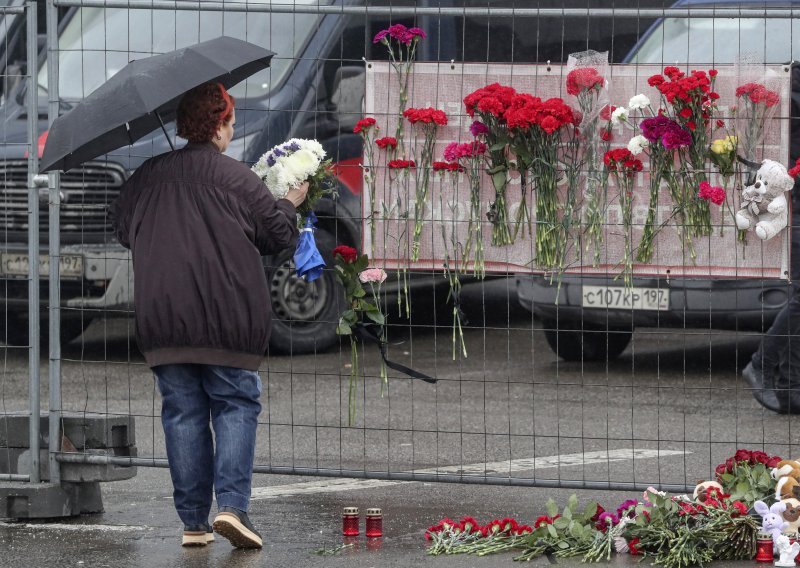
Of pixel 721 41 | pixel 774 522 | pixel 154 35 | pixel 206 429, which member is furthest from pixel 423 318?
pixel 154 35

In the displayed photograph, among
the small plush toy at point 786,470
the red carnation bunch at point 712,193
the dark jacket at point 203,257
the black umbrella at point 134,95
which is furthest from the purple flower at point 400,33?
the small plush toy at point 786,470

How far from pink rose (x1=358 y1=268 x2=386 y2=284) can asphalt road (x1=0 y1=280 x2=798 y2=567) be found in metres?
0.22

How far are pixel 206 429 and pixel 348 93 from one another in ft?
9.95

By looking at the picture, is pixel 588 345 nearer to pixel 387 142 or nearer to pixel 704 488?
pixel 387 142

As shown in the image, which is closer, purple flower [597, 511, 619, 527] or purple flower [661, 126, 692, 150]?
purple flower [597, 511, 619, 527]

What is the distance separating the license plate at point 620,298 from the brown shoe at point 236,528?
13.8 feet

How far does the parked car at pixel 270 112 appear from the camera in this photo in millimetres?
7766

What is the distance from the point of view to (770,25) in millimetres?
8289

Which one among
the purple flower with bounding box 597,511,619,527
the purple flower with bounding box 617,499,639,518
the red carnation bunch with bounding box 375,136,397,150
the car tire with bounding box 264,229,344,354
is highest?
the red carnation bunch with bounding box 375,136,397,150

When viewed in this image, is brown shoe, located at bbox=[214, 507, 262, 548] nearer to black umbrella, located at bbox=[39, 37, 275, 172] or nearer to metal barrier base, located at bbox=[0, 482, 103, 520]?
metal barrier base, located at bbox=[0, 482, 103, 520]

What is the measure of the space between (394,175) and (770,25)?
2.73 metres

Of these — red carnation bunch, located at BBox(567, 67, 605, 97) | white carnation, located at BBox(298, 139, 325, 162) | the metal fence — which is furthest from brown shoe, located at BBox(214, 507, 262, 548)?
red carnation bunch, located at BBox(567, 67, 605, 97)

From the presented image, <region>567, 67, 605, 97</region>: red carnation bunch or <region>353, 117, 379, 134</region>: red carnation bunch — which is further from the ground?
<region>567, 67, 605, 97</region>: red carnation bunch

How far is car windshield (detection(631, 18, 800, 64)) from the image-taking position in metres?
6.76
